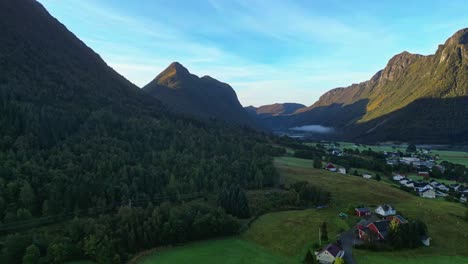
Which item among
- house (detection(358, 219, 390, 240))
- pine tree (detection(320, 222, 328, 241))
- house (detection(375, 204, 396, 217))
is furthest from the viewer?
house (detection(375, 204, 396, 217))

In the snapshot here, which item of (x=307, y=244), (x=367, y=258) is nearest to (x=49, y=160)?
(x=307, y=244)

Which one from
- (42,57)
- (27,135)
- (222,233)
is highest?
(42,57)

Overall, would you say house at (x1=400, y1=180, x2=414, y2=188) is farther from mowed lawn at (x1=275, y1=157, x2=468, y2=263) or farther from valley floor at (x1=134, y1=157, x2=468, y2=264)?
valley floor at (x1=134, y1=157, x2=468, y2=264)

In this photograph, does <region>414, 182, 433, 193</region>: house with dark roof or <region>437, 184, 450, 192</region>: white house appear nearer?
<region>414, 182, 433, 193</region>: house with dark roof

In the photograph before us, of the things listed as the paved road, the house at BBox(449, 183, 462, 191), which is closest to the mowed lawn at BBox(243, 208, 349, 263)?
the paved road

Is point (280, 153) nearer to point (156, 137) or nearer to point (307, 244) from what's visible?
point (156, 137)

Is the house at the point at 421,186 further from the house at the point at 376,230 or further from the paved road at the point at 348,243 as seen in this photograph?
the paved road at the point at 348,243

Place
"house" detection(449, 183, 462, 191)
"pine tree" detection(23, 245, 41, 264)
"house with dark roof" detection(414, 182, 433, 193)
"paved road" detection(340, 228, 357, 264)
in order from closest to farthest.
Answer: "pine tree" detection(23, 245, 41, 264)
"paved road" detection(340, 228, 357, 264)
"house with dark roof" detection(414, 182, 433, 193)
"house" detection(449, 183, 462, 191)
